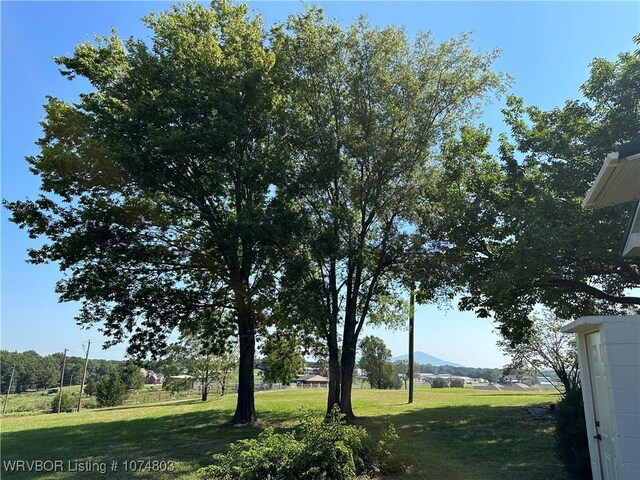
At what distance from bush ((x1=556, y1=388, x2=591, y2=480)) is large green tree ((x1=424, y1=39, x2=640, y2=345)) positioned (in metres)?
4.81

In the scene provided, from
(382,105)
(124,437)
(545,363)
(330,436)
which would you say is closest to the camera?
(330,436)

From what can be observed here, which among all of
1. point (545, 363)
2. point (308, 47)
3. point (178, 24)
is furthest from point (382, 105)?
point (545, 363)

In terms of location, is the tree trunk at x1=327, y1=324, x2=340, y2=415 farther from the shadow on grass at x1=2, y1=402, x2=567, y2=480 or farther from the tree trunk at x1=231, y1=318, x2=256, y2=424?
the tree trunk at x1=231, y1=318, x2=256, y2=424

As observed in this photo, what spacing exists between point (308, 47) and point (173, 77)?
196 inches

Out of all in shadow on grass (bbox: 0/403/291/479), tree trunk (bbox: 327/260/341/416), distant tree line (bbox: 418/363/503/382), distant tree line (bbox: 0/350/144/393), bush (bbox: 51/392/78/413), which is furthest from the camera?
distant tree line (bbox: 418/363/503/382)

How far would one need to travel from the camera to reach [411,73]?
15406 millimetres

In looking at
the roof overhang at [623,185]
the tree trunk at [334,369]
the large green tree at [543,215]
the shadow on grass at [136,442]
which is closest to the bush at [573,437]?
the roof overhang at [623,185]

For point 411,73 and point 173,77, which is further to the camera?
point 411,73

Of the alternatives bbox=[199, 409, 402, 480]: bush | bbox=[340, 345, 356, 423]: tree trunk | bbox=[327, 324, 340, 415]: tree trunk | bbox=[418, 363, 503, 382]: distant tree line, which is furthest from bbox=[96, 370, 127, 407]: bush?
bbox=[418, 363, 503, 382]: distant tree line

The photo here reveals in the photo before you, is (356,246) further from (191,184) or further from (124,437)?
(124,437)

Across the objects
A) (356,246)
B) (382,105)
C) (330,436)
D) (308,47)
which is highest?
(308,47)

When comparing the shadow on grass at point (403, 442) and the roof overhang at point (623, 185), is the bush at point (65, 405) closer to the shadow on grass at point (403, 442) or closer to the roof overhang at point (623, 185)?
the shadow on grass at point (403, 442)

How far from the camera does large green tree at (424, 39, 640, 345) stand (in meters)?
11.8

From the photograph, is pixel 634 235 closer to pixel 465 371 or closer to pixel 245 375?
pixel 245 375
